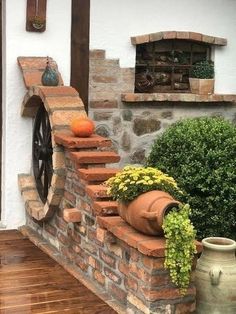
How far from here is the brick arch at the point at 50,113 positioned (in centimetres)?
617

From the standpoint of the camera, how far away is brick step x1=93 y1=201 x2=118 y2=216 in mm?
5113

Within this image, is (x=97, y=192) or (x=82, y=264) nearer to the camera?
(x=97, y=192)

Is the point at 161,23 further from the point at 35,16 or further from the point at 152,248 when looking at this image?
the point at 152,248

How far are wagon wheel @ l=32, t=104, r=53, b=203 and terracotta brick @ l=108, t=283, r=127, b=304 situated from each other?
1.83 meters

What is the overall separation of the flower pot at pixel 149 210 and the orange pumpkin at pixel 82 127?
1.36 meters

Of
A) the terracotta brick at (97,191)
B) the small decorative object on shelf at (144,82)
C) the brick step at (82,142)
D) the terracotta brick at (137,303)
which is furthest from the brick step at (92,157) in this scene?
the small decorative object on shelf at (144,82)

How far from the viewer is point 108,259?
5246 mm

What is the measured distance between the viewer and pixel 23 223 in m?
7.28

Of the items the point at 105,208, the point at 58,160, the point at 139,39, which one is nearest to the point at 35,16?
the point at 139,39

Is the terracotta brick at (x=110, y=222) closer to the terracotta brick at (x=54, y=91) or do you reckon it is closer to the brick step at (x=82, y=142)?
the brick step at (x=82, y=142)

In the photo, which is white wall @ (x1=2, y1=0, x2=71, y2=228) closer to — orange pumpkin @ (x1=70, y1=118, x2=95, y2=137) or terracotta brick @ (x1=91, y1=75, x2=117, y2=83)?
terracotta brick @ (x1=91, y1=75, x2=117, y2=83)

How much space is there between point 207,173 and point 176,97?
215 cm

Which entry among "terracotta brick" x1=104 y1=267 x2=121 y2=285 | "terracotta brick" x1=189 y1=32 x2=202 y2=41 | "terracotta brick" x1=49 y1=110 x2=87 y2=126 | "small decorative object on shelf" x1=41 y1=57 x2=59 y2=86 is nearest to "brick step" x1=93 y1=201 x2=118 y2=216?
"terracotta brick" x1=104 y1=267 x2=121 y2=285

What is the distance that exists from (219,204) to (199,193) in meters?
0.22
